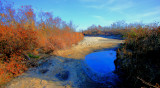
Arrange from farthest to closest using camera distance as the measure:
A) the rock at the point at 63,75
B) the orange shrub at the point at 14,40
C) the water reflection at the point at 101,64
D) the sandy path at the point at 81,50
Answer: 1. the sandy path at the point at 81,50
2. the water reflection at the point at 101,64
3. the orange shrub at the point at 14,40
4. the rock at the point at 63,75

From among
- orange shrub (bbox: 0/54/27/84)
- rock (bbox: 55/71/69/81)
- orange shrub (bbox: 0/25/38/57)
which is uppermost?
orange shrub (bbox: 0/25/38/57)

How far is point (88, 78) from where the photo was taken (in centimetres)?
409

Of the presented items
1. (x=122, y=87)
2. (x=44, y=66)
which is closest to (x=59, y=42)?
(x=44, y=66)

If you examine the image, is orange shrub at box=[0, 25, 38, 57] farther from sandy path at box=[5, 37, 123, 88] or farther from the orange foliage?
sandy path at box=[5, 37, 123, 88]

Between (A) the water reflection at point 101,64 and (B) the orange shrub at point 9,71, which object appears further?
(A) the water reflection at point 101,64

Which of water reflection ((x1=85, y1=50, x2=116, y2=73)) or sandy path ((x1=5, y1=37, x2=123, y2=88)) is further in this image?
water reflection ((x1=85, y1=50, x2=116, y2=73))

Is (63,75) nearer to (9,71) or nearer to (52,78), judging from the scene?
(52,78)

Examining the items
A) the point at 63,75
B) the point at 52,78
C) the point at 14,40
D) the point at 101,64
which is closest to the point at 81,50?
the point at 101,64

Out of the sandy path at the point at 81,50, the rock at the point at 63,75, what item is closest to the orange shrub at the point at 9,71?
the rock at the point at 63,75

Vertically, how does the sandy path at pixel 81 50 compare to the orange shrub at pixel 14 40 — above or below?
below

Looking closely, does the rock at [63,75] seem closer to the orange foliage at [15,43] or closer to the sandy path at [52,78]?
the sandy path at [52,78]

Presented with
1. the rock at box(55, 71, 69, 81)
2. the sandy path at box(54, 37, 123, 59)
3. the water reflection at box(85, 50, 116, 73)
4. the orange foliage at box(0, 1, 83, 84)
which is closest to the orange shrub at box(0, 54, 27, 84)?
the orange foliage at box(0, 1, 83, 84)

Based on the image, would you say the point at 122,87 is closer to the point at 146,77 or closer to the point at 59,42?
the point at 146,77

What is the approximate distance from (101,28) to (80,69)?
28.4 metres
